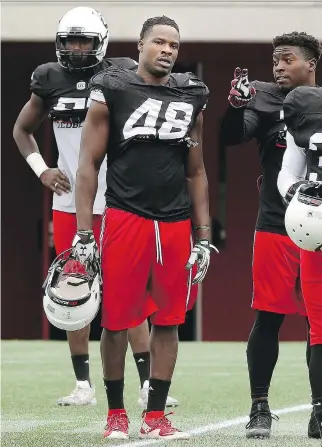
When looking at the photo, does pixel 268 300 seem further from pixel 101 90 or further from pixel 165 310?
pixel 101 90

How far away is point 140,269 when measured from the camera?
20.8 ft

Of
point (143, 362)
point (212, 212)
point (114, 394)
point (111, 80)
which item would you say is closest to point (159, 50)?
point (111, 80)

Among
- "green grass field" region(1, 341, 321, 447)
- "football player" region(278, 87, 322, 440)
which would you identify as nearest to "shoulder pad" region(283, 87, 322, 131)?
"football player" region(278, 87, 322, 440)

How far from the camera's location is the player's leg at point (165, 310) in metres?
6.36

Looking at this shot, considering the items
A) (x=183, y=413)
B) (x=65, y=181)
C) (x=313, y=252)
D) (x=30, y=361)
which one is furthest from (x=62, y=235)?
(x=30, y=361)

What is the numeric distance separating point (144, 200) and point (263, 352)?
1.03m

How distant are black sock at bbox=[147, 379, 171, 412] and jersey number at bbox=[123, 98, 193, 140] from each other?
1185 millimetres

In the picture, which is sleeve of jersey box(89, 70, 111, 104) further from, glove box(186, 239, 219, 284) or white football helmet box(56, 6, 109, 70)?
white football helmet box(56, 6, 109, 70)

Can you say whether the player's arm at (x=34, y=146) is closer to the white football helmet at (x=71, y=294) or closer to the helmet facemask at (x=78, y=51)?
the helmet facemask at (x=78, y=51)

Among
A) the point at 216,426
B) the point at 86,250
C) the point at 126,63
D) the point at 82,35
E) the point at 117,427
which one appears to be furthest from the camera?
the point at 82,35

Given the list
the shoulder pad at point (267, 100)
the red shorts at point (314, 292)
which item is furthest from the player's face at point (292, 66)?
the red shorts at point (314, 292)

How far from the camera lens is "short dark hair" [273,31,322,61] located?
6469mm

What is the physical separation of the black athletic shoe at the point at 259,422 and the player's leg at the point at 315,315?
48cm

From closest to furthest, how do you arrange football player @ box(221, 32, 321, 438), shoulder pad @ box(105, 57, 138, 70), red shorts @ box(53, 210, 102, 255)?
1. football player @ box(221, 32, 321, 438)
2. shoulder pad @ box(105, 57, 138, 70)
3. red shorts @ box(53, 210, 102, 255)
